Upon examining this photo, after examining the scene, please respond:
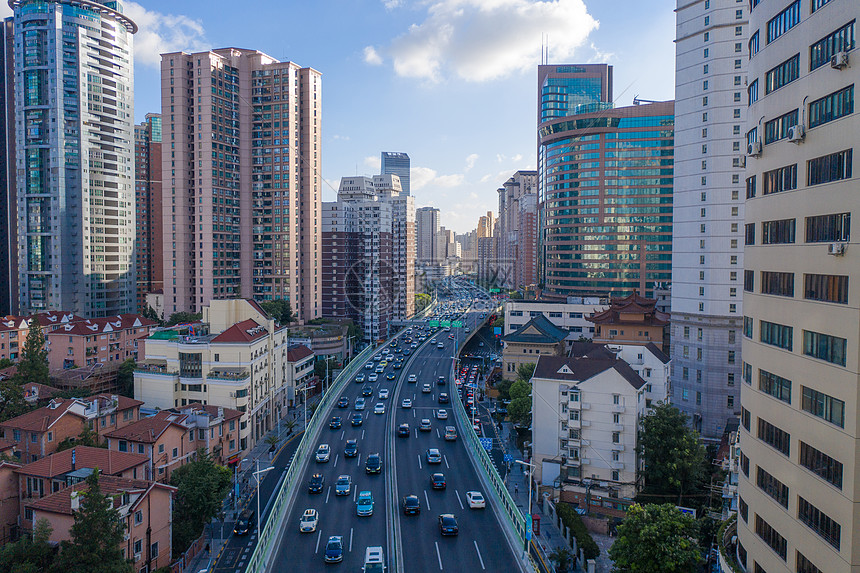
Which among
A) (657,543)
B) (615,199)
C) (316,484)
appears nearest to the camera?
(657,543)

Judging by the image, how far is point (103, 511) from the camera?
25.8 metres

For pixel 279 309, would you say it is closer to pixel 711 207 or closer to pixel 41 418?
pixel 41 418

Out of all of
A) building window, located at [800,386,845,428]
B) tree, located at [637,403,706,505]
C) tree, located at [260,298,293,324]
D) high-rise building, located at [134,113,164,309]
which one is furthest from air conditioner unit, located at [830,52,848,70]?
high-rise building, located at [134,113,164,309]

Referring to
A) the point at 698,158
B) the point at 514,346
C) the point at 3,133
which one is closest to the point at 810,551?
the point at 698,158

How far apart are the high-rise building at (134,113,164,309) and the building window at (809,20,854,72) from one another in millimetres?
120269

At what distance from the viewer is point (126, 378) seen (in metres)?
60.9

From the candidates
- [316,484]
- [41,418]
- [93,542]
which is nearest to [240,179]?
[41,418]

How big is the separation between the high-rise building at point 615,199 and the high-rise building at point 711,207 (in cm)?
4227

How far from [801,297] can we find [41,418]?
44.5 metres

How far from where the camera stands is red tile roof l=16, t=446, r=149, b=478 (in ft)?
108

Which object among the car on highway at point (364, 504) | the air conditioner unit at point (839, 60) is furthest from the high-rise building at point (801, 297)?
the car on highway at point (364, 504)

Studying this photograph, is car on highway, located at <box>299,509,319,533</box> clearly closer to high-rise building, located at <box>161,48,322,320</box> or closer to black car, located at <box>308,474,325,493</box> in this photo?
black car, located at <box>308,474,325,493</box>

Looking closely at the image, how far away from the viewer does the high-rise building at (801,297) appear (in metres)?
16.9

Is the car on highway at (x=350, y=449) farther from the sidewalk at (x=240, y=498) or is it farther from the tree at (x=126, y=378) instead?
the tree at (x=126, y=378)
